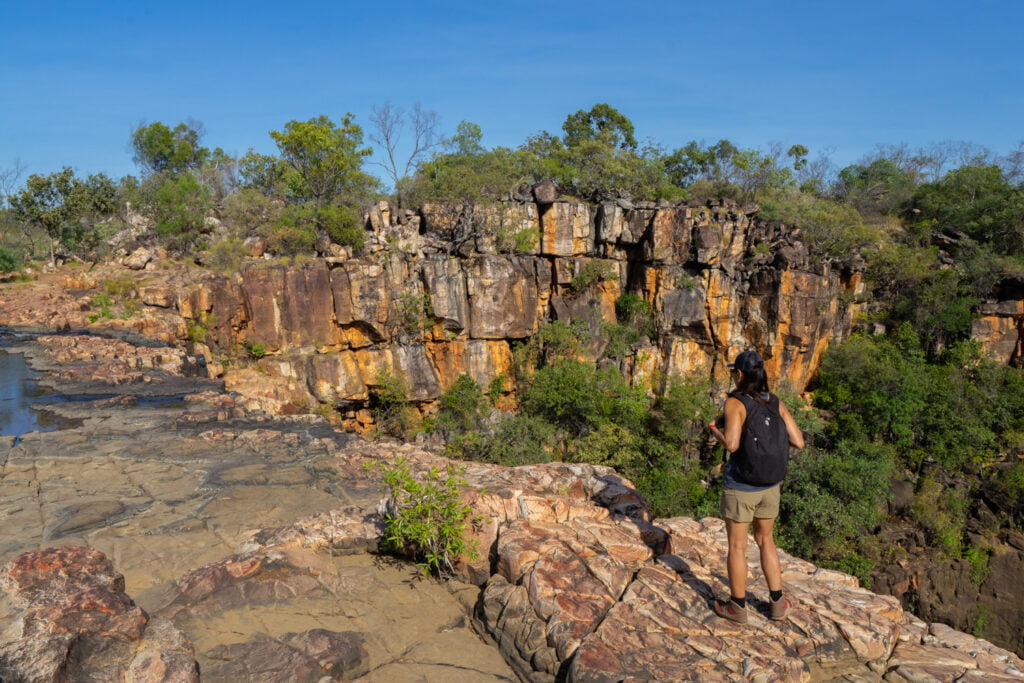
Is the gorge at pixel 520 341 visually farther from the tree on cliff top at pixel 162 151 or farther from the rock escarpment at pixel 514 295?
the tree on cliff top at pixel 162 151

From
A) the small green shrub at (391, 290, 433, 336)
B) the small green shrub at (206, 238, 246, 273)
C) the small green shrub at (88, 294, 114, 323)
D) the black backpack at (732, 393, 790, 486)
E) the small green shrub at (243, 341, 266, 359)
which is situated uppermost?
the small green shrub at (206, 238, 246, 273)

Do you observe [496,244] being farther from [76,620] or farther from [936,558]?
[76,620]

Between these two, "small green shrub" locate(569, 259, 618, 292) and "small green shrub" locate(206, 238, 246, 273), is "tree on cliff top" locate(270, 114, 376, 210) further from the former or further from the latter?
"small green shrub" locate(569, 259, 618, 292)

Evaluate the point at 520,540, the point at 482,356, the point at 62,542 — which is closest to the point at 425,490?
the point at 520,540

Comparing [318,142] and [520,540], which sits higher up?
[318,142]

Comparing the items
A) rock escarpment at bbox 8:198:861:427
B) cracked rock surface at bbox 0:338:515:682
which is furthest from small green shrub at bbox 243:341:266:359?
cracked rock surface at bbox 0:338:515:682

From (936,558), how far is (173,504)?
1619 cm

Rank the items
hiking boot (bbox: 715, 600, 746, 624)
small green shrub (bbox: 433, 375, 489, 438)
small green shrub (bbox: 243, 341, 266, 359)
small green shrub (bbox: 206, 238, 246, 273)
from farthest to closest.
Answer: small green shrub (bbox: 433, 375, 489, 438), small green shrub (bbox: 206, 238, 246, 273), small green shrub (bbox: 243, 341, 266, 359), hiking boot (bbox: 715, 600, 746, 624)

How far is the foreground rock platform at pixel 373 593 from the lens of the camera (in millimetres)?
2721

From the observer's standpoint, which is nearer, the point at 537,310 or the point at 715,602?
the point at 715,602

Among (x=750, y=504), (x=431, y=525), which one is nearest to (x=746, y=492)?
(x=750, y=504)

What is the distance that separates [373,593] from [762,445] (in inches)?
94.7

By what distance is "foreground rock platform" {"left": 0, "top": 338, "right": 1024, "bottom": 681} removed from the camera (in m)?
2.72

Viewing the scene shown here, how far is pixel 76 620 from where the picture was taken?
2.62 meters
